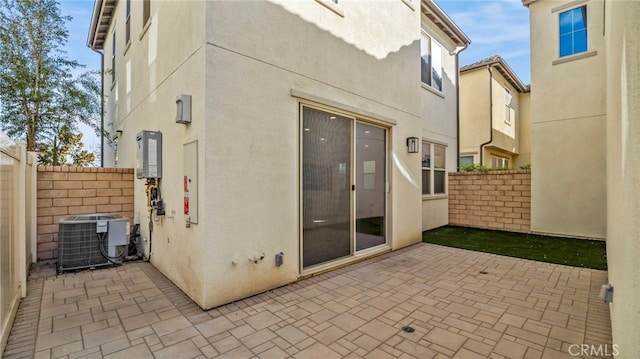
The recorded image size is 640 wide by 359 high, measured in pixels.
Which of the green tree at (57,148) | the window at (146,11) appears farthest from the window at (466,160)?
the green tree at (57,148)

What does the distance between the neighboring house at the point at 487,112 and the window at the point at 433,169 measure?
445 cm

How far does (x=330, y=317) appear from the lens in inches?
123

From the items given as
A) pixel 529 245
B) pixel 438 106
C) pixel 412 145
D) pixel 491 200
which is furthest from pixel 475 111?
pixel 412 145

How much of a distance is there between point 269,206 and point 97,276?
10.2 ft

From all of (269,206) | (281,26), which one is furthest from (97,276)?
(281,26)

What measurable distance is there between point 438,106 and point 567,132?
3.37m

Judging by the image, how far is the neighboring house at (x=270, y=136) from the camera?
11.1 ft

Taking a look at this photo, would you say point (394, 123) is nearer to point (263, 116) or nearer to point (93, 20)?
point (263, 116)

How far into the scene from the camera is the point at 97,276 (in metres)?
4.51

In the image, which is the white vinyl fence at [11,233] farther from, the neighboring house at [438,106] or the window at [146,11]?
the neighboring house at [438,106]

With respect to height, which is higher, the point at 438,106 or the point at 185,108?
the point at 438,106

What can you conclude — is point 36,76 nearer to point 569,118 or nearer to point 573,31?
point 569,118

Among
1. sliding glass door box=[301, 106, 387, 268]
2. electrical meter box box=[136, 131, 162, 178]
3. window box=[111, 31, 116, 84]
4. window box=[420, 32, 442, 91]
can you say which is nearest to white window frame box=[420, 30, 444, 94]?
window box=[420, 32, 442, 91]

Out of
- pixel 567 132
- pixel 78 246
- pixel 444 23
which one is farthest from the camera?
pixel 444 23
